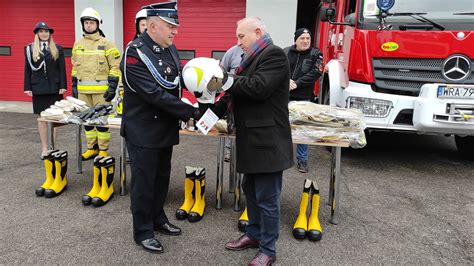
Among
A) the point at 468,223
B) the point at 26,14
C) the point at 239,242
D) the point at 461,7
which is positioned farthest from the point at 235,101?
the point at 26,14

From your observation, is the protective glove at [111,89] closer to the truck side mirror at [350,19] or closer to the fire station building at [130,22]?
the truck side mirror at [350,19]

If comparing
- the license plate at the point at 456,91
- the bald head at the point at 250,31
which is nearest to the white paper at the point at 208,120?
the bald head at the point at 250,31

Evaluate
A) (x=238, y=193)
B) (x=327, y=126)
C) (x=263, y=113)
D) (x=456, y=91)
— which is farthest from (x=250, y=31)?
(x=456, y=91)

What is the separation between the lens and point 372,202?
4.12 m

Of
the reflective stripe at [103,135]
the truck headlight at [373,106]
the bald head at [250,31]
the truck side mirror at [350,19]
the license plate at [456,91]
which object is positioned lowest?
the reflective stripe at [103,135]

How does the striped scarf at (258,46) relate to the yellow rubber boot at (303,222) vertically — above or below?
above

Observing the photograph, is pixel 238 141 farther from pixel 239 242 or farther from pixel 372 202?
pixel 372 202

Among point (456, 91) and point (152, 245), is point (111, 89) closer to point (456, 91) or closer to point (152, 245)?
point (152, 245)

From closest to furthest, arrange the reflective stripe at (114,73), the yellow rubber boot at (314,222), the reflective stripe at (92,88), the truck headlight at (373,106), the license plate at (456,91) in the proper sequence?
the yellow rubber boot at (314,222), the license plate at (456,91), the truck headlight at (373,106), the reflective stripe at (114,73), the reflective stripe at (92,88)

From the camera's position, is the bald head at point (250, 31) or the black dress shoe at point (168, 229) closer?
the bald head at point (250, 31)

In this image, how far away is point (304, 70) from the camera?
486cm

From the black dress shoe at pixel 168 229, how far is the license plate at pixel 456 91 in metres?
3.36

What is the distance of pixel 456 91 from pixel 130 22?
23.7 ft

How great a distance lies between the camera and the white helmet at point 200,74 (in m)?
2.53
